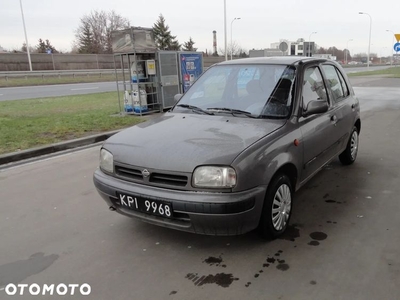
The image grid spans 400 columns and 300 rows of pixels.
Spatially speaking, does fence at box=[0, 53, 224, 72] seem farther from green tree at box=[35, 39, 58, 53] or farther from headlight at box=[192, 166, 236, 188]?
headlight at box=[192, 166, 236, 188]

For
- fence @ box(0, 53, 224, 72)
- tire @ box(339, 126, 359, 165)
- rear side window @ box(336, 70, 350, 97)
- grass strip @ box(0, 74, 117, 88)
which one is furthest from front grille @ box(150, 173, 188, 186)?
fence @ box(0, 53, 224, 72)

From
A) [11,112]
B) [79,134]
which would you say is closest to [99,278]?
[79,134]

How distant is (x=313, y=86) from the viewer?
4105mm

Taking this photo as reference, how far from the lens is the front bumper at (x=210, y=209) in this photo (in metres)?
2.78

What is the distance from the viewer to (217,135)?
318 centimetres

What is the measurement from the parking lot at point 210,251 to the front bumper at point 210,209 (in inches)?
13.1

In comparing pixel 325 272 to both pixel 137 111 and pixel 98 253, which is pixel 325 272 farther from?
pixel 137 111

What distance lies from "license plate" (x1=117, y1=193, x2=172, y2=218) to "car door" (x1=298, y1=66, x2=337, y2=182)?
5.26ft

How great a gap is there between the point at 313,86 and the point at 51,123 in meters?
7.53

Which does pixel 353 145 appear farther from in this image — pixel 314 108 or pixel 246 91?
pixel 246 91

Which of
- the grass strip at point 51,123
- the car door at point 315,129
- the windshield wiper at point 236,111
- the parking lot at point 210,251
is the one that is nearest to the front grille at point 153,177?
the parking lot at point 210,251

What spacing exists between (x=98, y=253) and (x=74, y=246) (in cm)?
31

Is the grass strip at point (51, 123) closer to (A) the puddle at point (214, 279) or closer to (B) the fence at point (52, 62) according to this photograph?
(A) the puddle at point (214, 279)

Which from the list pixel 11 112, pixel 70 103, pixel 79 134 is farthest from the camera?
pixel 70 103
